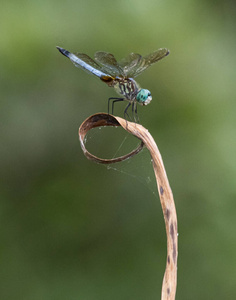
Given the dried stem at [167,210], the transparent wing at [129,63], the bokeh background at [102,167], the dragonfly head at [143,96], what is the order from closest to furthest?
the dried stem at [167,210]
the dragonfly head at [143,96]
the transparent wing at [129,63]
the bokeh background at [102,167]

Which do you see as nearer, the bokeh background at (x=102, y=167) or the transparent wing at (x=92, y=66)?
the transparent wing at (x=92, y=66)

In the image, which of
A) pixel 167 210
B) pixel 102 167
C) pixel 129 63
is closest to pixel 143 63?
pixel 129 63

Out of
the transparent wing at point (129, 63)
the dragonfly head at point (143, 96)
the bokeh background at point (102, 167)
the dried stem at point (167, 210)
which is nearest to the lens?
the dried stem at point (167, 210)

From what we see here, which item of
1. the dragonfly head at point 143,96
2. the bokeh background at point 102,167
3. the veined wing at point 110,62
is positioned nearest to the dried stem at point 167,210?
the dragonfly head at point 143,96

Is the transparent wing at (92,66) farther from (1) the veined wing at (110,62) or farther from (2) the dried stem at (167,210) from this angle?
(2) the dried stem at (167,210)

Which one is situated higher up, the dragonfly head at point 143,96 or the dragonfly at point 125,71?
the dragonfly at point 125,71

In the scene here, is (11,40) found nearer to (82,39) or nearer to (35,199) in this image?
(82,39)

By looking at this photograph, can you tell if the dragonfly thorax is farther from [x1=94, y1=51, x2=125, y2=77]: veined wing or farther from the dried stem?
the dried stem

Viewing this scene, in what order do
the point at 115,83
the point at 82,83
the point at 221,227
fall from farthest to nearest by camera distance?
the point at 221,227 → the point at 82,83 → the point at 115,83

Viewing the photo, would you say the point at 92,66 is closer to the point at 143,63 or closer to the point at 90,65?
the point at 90,65

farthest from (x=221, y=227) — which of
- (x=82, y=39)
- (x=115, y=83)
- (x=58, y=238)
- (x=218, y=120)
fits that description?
(x=115, y=83)
